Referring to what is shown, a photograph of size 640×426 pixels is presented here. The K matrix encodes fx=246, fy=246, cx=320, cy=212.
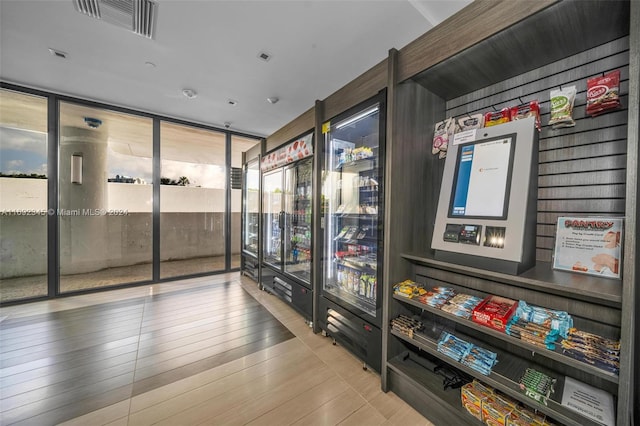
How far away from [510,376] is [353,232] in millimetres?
1526

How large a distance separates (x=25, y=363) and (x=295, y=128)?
3.43 meters

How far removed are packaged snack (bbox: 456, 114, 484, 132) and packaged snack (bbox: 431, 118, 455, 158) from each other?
0.17 ft

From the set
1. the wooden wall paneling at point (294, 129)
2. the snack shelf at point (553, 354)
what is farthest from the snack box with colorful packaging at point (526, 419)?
the wooden wall paneling at point (294, 129)

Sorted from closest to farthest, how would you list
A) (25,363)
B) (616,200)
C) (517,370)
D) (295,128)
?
(616,200) < (517,370) < (25,363) < (295,128)

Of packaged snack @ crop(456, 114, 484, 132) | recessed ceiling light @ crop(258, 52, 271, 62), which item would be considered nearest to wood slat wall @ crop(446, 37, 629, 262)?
packaged snack @ crop(456, 114, 484, 132)

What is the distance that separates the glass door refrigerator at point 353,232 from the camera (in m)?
2.03

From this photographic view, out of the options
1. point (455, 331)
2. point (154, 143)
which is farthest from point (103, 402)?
point (154, 143)

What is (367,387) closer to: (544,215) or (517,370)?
(517,370)

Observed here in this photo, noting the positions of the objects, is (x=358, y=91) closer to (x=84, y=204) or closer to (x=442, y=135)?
(x=442, y=135)

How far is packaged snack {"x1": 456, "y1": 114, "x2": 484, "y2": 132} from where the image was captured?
5.45 ft

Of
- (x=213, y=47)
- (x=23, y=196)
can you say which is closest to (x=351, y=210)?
(x=213, y=47)

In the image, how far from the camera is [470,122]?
1.71 m

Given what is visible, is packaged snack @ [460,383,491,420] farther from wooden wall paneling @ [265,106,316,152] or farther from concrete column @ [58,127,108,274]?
concrete column @ [58,127,108,274]

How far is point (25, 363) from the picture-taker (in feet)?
7.10
